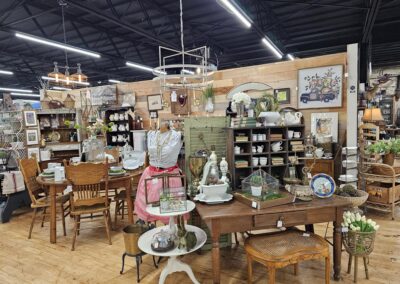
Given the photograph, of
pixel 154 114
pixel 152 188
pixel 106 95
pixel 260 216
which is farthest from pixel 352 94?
pixel 106 95

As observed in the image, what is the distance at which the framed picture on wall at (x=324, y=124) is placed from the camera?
451 centimetres

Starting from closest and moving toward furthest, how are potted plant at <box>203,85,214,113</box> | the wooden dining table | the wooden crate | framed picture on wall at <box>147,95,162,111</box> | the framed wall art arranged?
the wooden dining table, the wooden crate, the framed wall art, potted plant at <box>203,85,214,113</box>, framed picture on wall at <box>147,95,162,111</box>

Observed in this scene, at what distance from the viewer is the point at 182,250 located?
6.89 feet

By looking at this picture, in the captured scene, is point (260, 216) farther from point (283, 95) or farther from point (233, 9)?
point (233, 9)

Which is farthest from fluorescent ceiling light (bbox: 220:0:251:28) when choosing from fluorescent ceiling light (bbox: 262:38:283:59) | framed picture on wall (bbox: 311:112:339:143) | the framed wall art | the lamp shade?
the framed wall art

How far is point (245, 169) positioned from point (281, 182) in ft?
1.43

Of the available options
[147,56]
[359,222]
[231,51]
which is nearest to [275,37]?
[231,51]

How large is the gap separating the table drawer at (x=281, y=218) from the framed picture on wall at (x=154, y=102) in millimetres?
5041

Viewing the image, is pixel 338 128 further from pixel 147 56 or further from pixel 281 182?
pixel 147 56

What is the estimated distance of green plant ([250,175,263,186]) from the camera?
2193 mm

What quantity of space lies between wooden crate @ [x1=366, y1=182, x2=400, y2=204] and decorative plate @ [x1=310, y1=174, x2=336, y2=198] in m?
2.06

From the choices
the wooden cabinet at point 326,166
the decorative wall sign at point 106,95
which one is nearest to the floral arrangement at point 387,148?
the wooden cabinet at point 326,166

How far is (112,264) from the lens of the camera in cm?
277

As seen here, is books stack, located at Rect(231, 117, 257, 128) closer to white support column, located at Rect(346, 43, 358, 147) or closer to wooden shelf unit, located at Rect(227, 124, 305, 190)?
wooden shelf unit, located at Rect(227, 124, 305, 190)
